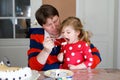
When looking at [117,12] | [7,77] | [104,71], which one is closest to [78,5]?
[117,12]

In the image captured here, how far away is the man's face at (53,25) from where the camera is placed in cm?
173

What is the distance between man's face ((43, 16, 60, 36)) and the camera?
1729mm

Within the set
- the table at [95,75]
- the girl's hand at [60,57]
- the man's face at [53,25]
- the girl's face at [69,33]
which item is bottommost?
the table at [95,75]

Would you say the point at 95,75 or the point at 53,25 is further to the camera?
the point at 53,25

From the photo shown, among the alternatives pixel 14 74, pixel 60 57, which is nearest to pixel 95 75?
pixel 60 57

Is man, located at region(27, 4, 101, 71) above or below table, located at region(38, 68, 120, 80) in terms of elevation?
above

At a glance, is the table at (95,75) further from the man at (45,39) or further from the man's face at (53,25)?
the man's face at (53,25)

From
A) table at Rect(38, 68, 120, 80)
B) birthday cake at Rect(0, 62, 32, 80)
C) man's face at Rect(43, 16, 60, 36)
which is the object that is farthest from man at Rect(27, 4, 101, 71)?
birthday cake at Rect(0, 62, 32, 80)

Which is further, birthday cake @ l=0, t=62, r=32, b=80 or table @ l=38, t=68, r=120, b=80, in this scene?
table @ l=38, t=68, r=120, b=80

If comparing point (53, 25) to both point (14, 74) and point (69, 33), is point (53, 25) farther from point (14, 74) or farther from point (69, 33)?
point (14, 74)

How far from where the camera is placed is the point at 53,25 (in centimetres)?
173

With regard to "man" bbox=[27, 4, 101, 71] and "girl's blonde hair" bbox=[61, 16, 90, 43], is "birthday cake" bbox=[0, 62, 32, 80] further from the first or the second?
"girl's blonde hair" bbox=[61, 16, 90, 43]

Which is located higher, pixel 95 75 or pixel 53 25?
pixel 53 25

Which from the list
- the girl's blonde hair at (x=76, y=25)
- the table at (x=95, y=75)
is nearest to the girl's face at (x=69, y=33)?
the girl's blonde hair at (x=76, y=25)
